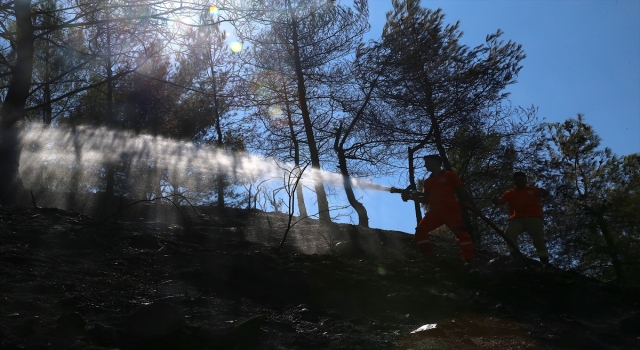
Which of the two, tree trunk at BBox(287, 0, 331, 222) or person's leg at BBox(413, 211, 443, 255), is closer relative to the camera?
person's leg at BBox(413, 211, 443, 255)

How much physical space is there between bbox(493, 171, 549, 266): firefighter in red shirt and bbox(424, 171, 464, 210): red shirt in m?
1.14

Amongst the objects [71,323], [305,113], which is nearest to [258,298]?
[71,323]

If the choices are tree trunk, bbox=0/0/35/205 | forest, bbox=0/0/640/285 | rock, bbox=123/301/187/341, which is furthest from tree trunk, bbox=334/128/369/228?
rock, bbox=123/301/187/341

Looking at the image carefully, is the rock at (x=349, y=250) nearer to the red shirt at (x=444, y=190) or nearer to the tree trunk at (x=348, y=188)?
the red shirt at (x=444, y=190)

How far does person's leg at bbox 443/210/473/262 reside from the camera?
21.0 feet

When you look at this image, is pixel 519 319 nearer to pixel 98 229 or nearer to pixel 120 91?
pixel 98 229

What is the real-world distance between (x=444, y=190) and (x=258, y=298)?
300 cm

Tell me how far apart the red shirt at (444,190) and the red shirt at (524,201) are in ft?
4.39

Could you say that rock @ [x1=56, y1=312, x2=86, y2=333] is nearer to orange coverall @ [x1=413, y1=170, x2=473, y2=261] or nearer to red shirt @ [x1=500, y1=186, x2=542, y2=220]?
orange coverall @ [x1=413, y1=170, x2=473, y2=261]

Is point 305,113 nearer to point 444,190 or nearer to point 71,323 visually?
point 444,190

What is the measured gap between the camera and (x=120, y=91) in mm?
15312

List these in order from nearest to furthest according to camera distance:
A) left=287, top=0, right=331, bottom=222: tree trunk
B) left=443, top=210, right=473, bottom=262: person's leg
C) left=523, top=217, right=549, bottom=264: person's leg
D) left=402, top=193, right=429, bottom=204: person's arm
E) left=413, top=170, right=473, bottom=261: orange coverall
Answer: left=443, top=210, right=473, bottom=262: person's leg → left=413, top=170, right=473, bottom=261: orange coverall → left=402, top=193, right=429, bottom=204: person's arm → left=523, top=217, right=549, bottom=264: person's leg → left=287, top=0, right=331, bottom=222: tree trunk

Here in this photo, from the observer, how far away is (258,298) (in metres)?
4.38

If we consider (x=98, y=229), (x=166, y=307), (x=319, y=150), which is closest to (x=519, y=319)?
(x=166, y=307)
